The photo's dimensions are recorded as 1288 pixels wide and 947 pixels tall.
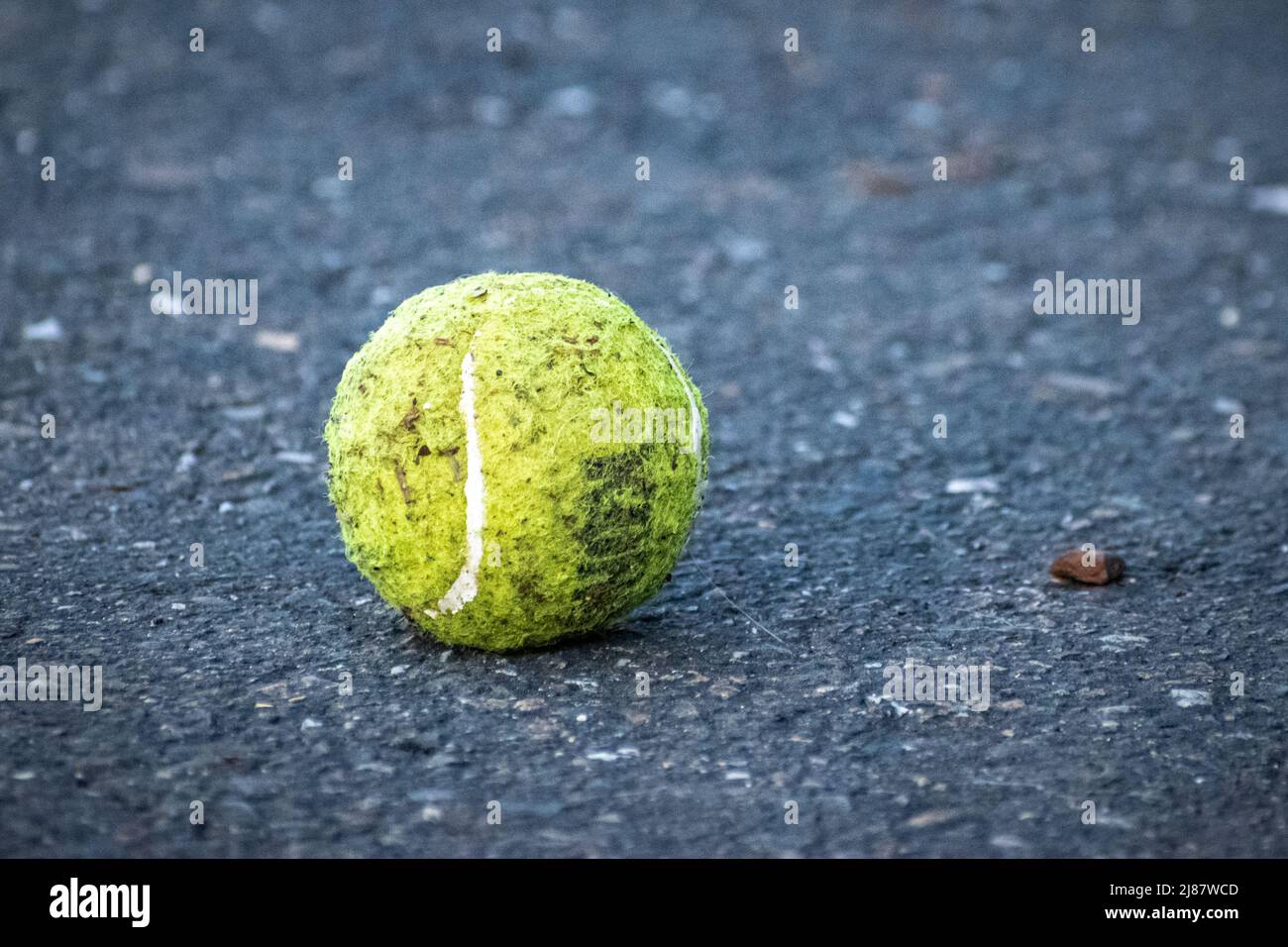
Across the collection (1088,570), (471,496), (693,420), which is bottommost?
(1088,570)

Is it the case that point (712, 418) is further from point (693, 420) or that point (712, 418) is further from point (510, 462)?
point (510, 462)

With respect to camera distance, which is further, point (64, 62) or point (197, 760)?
point (64, 62)

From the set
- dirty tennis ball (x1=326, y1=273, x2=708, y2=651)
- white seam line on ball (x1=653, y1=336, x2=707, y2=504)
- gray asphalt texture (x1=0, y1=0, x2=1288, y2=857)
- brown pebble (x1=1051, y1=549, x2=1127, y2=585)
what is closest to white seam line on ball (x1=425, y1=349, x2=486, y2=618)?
dirty tennis ball (x1=326, y1=273, x2=708, y2=651)

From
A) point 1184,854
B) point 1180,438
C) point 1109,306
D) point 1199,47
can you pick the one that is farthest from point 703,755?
point 1199,47

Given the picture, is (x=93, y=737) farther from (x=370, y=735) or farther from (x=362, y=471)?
(x=362, y=471)

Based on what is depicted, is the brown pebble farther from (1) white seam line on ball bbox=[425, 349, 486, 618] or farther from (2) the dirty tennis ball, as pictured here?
(1) white seam line on ball bbox=[425, 349, 486, 618]

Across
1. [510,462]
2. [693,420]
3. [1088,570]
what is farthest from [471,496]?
[1088,570]

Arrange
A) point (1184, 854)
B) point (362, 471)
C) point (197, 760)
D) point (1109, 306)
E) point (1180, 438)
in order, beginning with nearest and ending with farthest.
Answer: point (1184, 854), point (197, 760), point (362, 471), point (1180, 438), point (1109, 306)
